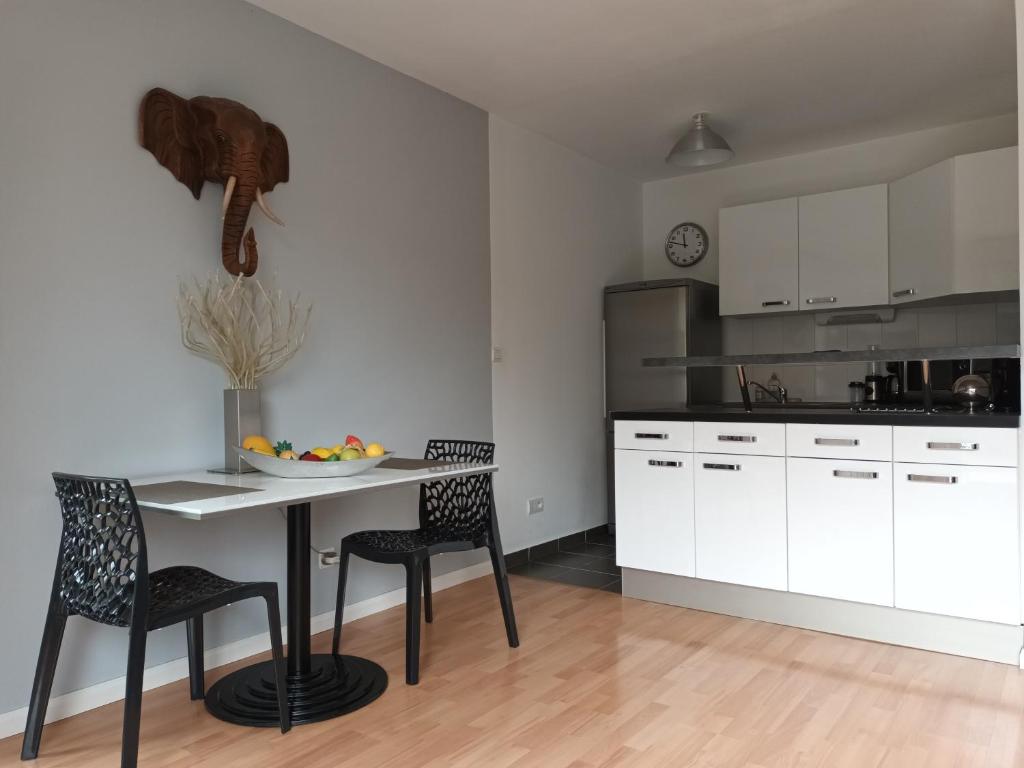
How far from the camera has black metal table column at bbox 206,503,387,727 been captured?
8.09 feet

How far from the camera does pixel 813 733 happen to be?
91.3 inches

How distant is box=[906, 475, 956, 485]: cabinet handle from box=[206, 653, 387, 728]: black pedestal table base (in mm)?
2088

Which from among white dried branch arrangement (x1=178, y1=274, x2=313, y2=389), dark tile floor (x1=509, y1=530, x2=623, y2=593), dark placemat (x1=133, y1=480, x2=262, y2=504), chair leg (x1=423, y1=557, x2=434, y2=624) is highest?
white dried branch arrangement (x1=178, y1=274, x2=313, y2=389)

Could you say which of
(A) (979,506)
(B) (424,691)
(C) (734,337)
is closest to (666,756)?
(B) (424,691)

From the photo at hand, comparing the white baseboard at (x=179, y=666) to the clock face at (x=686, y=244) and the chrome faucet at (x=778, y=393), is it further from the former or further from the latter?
the clock face at (x=686, y=244)

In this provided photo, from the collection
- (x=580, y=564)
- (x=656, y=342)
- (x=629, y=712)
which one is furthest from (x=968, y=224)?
(x=629, y=712)

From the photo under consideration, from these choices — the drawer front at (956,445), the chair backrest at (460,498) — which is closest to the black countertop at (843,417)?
the drawer front at (956,445)

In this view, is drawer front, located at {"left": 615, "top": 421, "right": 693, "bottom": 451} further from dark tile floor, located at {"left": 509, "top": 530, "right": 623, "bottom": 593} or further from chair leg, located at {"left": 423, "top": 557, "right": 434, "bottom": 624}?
chair leg, located at {"left": 423, "top": 557, "right": 434, "bottom": 624}

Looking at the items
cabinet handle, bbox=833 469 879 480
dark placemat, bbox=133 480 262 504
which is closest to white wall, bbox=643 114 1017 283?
cabinet handle, bbox=833 469 879 480

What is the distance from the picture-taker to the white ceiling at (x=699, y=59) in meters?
3.14

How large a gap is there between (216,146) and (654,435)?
2.20 m

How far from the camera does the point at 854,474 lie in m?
3.12

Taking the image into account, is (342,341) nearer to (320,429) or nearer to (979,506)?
(320,429)

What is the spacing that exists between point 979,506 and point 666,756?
155 cm
